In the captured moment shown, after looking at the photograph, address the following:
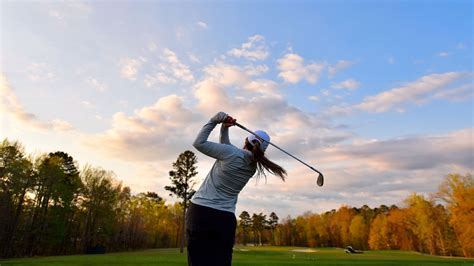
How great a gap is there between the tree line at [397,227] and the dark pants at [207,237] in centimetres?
4895

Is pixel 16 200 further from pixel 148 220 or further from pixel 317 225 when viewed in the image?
pixel 317 225

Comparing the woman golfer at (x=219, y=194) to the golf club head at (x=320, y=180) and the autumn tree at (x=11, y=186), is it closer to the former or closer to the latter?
the golf club head at (x=320, y=180)

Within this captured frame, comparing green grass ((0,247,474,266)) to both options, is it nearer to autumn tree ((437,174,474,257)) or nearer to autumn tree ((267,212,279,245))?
autumn tree ((437,174,474,257))

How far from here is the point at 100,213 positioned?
55.2 metres

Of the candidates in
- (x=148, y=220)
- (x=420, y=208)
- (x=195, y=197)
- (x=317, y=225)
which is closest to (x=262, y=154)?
(x=195, y=197)

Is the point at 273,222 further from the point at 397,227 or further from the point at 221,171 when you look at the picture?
the point at 221,171

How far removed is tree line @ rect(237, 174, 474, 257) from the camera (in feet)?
148

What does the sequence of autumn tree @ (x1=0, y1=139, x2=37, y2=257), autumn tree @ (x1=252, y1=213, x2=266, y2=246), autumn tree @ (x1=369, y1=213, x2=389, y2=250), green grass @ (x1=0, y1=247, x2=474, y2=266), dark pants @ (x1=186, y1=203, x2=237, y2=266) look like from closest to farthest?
dark pants @ (x1=186, y1=203, x2=237, y2=266)
green grass @ (x1=0, y1=247, x2=474, y2=266)
autumn tree @ (x1=0, y1=139, x2=37, y2=257)
autumn tree @ (x1=369, y1=213, x2=389, y2=250)
autumn tree @ (x1=252, y1=213, x2=266, y2=246)

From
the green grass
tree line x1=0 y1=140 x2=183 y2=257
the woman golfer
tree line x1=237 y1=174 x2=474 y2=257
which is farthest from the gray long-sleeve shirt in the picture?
tree line x1=237 y1=174 x2=474 y2=257

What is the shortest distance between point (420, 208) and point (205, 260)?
2623 inches

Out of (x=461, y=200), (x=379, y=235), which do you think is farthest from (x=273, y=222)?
(x=461, y=200)

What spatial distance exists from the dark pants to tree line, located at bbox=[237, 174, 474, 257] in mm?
48951

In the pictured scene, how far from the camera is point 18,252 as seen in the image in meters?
39.6

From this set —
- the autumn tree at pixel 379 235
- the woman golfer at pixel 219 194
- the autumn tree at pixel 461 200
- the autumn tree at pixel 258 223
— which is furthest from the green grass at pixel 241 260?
the autumn tree at pixel 258 223
